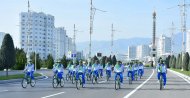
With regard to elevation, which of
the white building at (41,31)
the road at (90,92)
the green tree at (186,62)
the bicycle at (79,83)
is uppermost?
the white building at (41,31)

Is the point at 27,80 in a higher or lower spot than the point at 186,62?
lower

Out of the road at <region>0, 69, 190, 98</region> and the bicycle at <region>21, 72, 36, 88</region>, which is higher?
the bicycle at <region>21, 72, 36, 88</region>

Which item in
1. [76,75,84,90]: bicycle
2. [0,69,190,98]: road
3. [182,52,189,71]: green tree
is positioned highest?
[182,52,189,71]: green tree

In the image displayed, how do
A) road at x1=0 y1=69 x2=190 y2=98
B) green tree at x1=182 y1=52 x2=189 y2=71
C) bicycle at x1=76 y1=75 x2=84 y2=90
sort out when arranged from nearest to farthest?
road at x1=0 y1=69 x2=190 y2=98
bicycle at x1=76 y1=75 x2=84 y2=90
green tree at x1=182 y1=52 x2=189 y2=71

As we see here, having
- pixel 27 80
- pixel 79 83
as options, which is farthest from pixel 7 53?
pixel 79 83

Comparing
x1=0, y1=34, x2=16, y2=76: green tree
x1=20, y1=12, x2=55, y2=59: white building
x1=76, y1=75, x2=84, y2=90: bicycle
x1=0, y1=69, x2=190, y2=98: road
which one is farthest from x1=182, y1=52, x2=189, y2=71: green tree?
x1=20, y1=12, x2=55, y2=59: white building

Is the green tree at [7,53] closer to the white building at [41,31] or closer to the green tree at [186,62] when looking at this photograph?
the green tree at [186,62]

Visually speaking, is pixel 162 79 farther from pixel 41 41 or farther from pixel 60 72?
pixel 41 41

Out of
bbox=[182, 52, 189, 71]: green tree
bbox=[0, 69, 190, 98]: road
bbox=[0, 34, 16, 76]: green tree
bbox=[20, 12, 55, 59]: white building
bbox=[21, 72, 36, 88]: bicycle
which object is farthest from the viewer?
bbox=[20, 12, 55, 59]: white building

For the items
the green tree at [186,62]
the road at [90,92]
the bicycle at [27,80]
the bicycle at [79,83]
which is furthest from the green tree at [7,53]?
the green tree at [186,62]

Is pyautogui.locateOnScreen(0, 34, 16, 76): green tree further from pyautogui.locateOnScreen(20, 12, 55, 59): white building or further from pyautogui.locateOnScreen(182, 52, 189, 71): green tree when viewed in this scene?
pyautogui.locateOnScreen(20, 12, 55, 59): white building

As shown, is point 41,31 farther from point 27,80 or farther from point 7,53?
point 27,80

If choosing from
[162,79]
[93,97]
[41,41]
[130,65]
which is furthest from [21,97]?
[41,41]

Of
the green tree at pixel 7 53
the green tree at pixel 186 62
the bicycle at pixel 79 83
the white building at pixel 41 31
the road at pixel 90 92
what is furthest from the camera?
the white building at pixel 41 31
